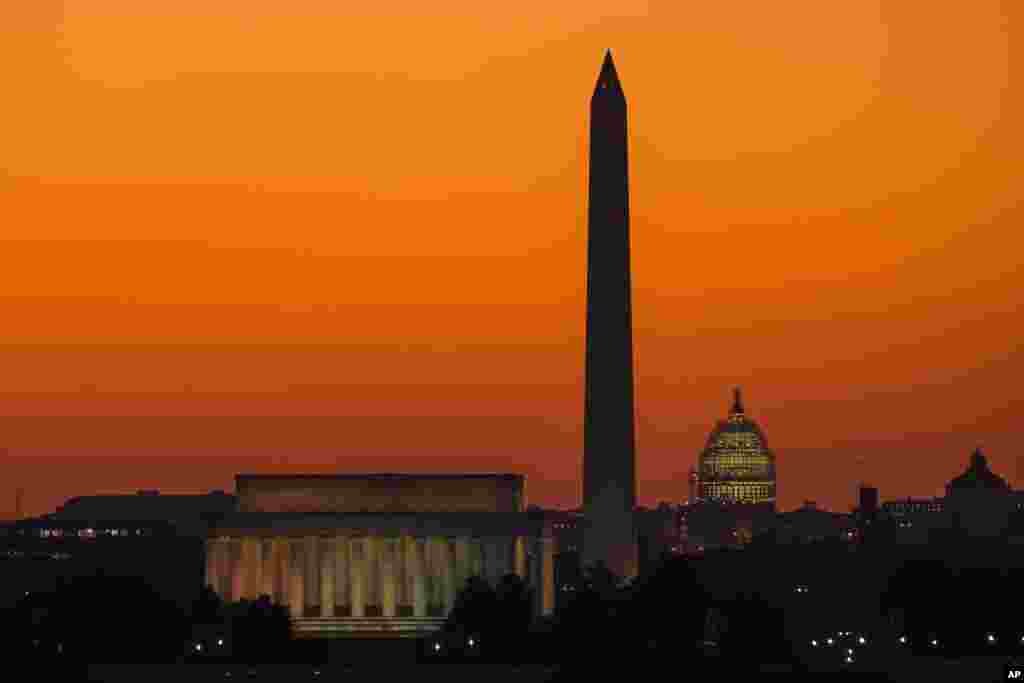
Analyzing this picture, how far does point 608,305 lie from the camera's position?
174875 mm

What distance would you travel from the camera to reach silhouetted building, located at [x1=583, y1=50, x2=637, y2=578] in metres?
172

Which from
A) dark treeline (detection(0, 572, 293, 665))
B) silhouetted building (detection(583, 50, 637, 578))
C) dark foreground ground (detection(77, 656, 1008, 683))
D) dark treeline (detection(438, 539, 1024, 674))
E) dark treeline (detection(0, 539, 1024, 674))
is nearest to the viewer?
dark foreground ground (detection(77, 656, 1008, 683))

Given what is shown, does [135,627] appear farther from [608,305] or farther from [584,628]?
[608,305]

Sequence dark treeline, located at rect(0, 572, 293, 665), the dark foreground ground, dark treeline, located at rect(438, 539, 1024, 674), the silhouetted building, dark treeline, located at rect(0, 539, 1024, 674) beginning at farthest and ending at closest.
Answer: the silhouetted building
dark treeline, located at rect(0, 572, 293, 665)
dark treeline, located at rect(0, 539, 1024, 674)
dark treeline, located at rect(438, 539, 1024, 674)
the dark foreground ground

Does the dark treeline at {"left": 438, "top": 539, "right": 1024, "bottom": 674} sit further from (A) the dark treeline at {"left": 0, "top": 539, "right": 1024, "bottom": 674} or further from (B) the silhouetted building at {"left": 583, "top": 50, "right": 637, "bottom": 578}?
(B) the silhouetted building at {"left": 583, "top": 50, "right": 637, "bottom": 578}

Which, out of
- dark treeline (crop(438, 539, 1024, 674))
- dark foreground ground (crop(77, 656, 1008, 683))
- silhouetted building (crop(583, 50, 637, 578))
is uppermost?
silhouetted building (crop(583, 50, 637, 578))

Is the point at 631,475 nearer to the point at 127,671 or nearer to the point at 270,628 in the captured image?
the point at 270,628

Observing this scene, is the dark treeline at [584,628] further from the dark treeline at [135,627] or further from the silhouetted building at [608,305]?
the silhouetted building at [608,305]

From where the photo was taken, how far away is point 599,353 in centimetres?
17512

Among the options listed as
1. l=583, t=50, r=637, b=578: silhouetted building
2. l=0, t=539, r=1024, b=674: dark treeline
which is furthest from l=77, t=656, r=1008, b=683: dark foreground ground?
l=583, t=50, r=637, b=578: silhouetted building

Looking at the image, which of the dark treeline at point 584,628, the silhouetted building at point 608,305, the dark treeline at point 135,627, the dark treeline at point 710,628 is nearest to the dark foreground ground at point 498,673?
the dark treeline at point 710,628

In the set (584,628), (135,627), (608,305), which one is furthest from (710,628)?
(135,627)

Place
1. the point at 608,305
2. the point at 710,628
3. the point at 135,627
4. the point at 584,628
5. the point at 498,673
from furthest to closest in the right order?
the point at 710,628
the point at 135,627
the point at 608,305
the point at 584,628
the point at 498,673

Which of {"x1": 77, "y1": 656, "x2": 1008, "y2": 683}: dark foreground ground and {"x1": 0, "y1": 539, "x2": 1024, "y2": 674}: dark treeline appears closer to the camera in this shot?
{"x1": 77, "y1": 656, "x2": 1008, "y2": 683}: dark foreground ground
